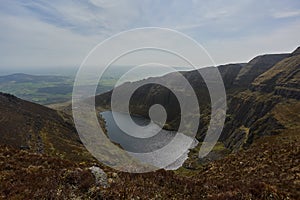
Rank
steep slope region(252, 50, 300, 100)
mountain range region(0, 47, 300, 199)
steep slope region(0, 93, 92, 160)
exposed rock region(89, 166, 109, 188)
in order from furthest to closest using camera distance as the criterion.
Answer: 1. steep slope region(252, 50, 300, 100)
2. steep slope region(0, 93, 92, 160)
3. exposed rock region(89, 166, 109, 188)
4. mountain range region(0, 47, 300, 199)

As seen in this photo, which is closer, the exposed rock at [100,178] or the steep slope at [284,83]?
the exposed rock at [100,178]

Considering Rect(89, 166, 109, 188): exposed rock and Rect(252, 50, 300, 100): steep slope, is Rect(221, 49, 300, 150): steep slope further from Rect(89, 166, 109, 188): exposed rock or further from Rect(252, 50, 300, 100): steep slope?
Rect(89, 166, 109, 188): exposed rock

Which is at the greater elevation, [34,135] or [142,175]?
[142,175]

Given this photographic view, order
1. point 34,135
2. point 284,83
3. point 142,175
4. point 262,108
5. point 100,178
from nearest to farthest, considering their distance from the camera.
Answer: point 100,178
point 142,175
point 34,135
point 262,108
point 284,83

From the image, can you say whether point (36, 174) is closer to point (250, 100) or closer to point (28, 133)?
point (28, 133)

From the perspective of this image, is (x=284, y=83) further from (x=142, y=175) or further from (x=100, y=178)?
(x=100, y=178)

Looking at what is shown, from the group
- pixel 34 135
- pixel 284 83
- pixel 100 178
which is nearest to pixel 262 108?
pixel 284 83

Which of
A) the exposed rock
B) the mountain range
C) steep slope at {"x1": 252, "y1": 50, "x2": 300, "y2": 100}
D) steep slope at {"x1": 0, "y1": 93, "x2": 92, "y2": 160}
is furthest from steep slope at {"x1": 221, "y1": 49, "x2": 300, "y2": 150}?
the exposed rock

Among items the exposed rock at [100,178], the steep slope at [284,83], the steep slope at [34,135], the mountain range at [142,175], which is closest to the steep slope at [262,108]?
the steep slope at [284,83]

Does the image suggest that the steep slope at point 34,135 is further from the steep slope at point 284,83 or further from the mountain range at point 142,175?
the steep slope at point 284,83

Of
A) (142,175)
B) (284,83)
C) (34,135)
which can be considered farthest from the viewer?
(284,83)

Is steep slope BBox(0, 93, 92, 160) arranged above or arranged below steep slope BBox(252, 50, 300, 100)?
below

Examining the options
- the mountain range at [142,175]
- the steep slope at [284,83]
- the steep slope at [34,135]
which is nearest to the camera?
the mountain range at [142,175]

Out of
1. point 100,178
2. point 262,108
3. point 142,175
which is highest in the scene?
point 100,178
